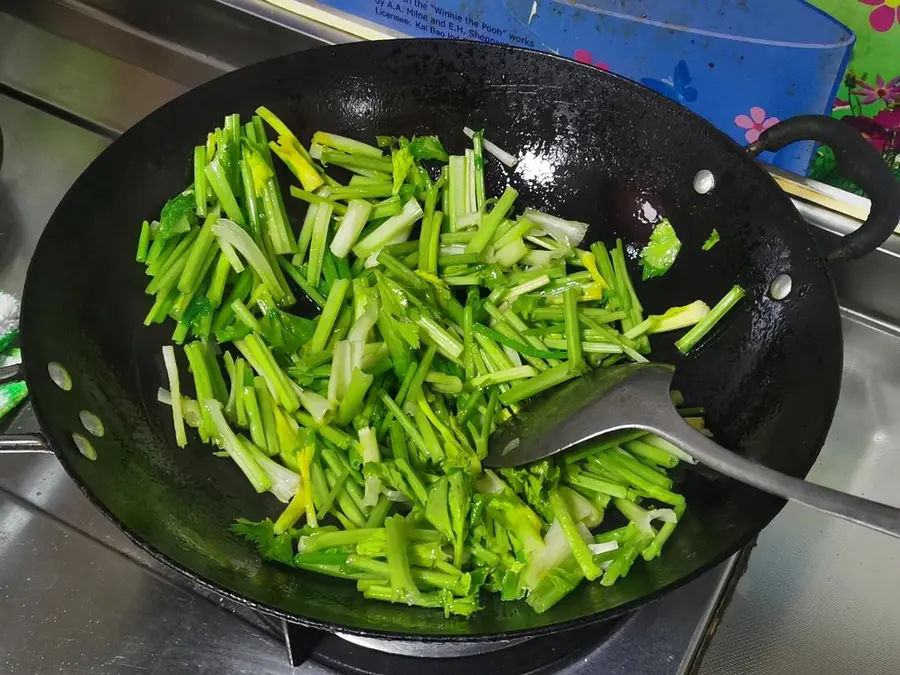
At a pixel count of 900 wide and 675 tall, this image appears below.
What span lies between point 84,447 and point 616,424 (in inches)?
27.0

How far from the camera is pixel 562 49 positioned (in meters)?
1.53

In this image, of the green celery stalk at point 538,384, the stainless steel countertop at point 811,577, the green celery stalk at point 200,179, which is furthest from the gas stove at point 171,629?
the green celery stalk at point 200,179

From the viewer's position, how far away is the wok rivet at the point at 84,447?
0.96m

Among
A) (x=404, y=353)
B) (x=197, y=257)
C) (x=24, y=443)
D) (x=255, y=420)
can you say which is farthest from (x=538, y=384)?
(x=24, y=443)

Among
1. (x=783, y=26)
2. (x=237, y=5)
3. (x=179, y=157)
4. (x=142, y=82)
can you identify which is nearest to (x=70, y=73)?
(x=142, y=82)

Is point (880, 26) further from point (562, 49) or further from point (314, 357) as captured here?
point (314, 357)

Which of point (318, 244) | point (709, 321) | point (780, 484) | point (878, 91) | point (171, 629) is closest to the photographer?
point (780, 484)

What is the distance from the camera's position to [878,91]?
142cm

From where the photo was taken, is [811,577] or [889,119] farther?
[889,119]

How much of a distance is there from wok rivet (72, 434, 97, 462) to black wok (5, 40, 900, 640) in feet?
0.05

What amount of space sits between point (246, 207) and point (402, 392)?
0.44 meters

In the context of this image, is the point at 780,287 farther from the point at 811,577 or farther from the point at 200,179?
the point at 200,179

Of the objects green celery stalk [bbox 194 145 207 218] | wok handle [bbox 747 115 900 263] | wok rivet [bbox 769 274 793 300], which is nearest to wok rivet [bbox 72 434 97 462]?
green celery stalk [bbox 194 145 207 218]

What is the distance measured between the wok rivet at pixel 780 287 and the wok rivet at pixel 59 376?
3.34 ft
